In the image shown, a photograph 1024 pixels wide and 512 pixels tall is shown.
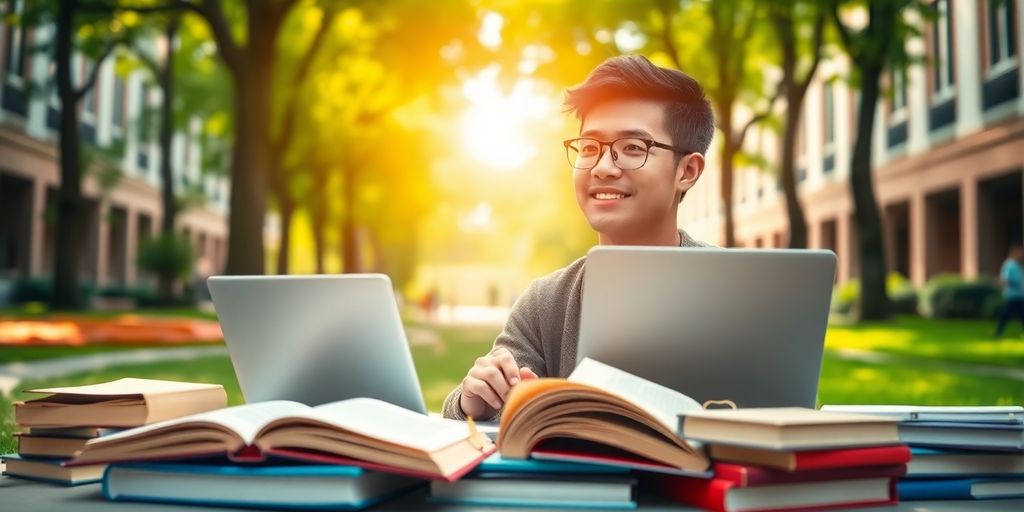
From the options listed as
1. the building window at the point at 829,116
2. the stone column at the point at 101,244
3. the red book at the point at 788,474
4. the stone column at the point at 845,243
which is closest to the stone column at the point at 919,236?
the stone column at the point at 845,243

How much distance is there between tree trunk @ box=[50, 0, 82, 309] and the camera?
18.9 metres

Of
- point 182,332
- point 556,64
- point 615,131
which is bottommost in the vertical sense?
point 182,332

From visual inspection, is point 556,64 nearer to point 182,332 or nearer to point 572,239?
point 182,332

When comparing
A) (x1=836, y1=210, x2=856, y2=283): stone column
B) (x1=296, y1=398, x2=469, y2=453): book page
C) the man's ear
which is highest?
(x1=836, y1=210, x2=856, y2=283): stone column

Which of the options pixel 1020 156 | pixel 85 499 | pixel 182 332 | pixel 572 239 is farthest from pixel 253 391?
pixel 572 239

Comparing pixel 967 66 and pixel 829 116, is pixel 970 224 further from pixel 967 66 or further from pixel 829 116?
pixel 829 116

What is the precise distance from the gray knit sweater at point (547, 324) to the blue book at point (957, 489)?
1.20 m

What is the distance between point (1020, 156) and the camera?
819 inches

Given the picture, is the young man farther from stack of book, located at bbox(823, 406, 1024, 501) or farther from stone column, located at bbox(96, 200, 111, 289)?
stone column, located at bbox(96, 200, 111, 289)

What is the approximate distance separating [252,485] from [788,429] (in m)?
1.04

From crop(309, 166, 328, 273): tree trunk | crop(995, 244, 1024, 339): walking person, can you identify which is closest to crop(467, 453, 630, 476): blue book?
crop(995, 244, 1024, 339): walking person

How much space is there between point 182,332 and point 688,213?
36541 millimetres

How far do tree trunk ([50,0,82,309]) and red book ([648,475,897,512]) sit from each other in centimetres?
1862

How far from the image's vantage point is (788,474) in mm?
1811
